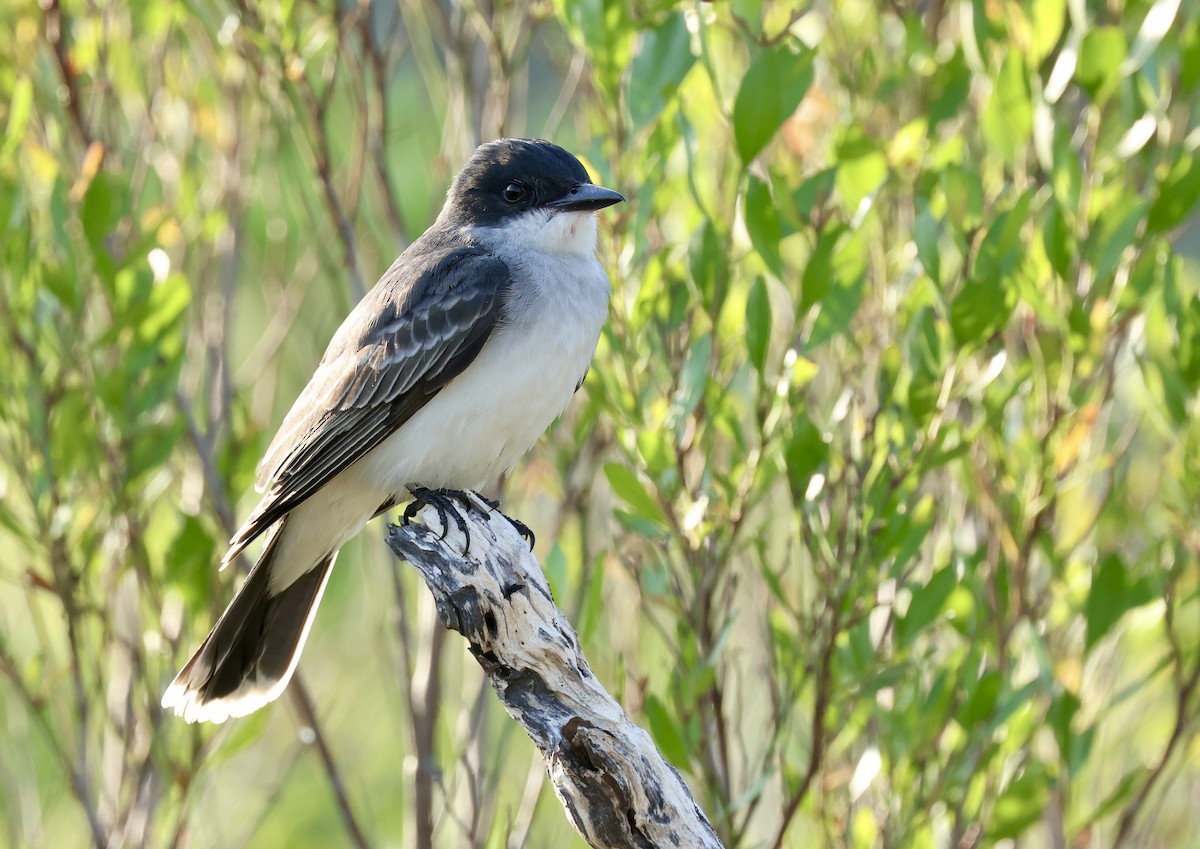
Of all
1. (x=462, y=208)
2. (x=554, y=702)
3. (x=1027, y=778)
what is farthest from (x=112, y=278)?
(x=1027, y=778)

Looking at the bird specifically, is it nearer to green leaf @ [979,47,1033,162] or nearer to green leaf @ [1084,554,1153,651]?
green leaf @ [979,47,1033,162]

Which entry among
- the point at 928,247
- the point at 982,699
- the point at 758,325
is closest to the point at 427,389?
the point at 758,325

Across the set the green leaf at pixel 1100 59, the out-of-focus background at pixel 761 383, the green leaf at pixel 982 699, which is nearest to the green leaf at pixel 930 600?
the out-of-focus background at pixel 761 383

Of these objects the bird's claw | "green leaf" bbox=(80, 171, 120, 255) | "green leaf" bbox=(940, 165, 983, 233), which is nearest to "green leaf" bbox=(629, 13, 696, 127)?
"green leaf" bbox=(940, 165, 983, 233)

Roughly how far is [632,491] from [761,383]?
0.38 metres

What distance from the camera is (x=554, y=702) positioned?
9.06ft

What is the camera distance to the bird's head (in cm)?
394

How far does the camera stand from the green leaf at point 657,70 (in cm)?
329

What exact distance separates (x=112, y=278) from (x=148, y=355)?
0.22m

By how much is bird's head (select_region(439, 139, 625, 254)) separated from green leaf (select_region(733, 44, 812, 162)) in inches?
29.5

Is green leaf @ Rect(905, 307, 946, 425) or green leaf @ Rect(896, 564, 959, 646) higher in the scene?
green leaf @ Rect(905, 307, 946, 425)

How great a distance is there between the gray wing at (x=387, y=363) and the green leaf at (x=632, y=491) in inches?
28.8

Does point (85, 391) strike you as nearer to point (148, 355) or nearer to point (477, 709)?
point (148, 355)

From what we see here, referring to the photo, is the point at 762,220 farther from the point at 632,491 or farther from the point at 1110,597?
the point at 1110,597
